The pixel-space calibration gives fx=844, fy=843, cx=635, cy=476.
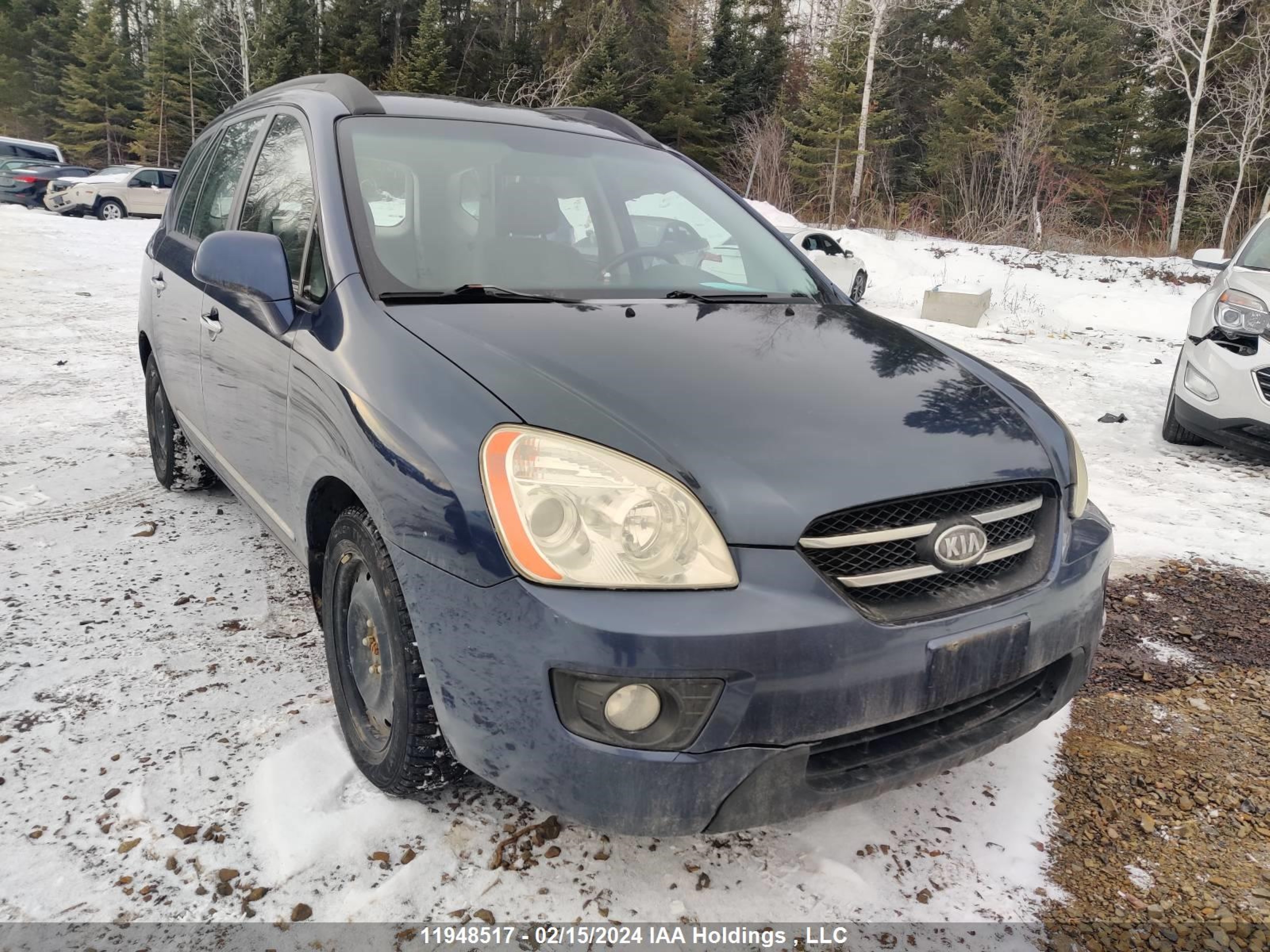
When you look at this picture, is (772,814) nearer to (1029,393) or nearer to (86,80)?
(1029,393)

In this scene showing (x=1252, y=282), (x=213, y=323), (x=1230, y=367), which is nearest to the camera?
(x=213, y=323)

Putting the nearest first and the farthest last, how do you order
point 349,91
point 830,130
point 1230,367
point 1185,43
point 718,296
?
point 718,296, point 349,91, point 1230,367, point 830,130, point 1185,43

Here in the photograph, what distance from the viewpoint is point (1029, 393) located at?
2.35 m

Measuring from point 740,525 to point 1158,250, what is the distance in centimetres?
2535

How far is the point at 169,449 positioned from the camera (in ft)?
13.0

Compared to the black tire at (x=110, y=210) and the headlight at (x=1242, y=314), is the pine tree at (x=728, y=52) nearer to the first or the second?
the black tire at (x=110, y=210)

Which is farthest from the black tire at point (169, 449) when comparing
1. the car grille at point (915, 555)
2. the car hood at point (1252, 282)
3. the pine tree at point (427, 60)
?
the pine tree at point (427, 60)

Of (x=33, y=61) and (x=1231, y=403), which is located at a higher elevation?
(x=33, y=61)

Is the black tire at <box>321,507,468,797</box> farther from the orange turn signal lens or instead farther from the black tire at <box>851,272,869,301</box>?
the black tire at <box>851,272,869,301</box>

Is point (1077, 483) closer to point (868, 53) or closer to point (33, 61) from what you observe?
point (868, 53)

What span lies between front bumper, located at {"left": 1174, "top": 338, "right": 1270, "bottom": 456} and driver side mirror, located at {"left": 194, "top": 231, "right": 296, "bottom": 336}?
17.1 ft

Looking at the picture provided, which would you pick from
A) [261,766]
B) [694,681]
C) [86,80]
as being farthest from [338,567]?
[86,80]

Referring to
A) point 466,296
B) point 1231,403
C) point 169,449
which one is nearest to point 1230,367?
point 1231,403

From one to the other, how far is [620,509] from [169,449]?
326cm
